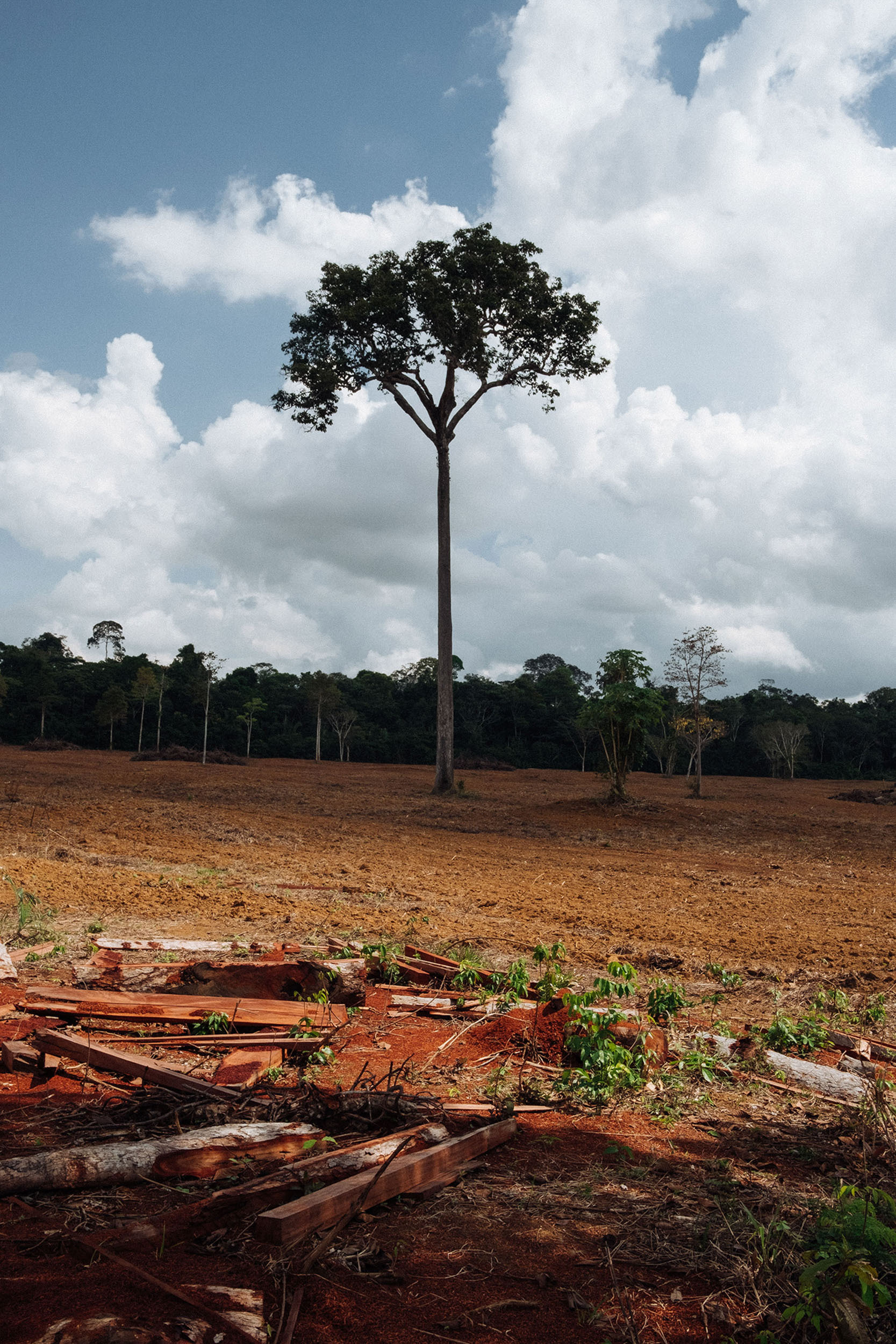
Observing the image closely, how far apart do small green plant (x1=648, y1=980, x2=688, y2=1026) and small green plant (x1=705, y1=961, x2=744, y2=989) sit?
1.18 m

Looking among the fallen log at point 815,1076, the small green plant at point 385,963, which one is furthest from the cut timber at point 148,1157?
the small green plant at point 385,963

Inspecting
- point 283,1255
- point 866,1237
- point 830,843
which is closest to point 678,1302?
point 866,1237

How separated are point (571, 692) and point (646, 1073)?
6129 centimetres

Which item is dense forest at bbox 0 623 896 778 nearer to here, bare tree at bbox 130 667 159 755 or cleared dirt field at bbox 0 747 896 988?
bare tree at bbox 130 667 159 755

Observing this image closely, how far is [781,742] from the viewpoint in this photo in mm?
51312

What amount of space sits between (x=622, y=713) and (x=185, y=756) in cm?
2589

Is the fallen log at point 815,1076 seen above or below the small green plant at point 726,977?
above

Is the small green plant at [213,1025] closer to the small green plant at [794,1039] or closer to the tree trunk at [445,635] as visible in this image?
the small green plant at [794,1039]

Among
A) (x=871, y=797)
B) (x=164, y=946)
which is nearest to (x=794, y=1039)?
(x=164, y=946)

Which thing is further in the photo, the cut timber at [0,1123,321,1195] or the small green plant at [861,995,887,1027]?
the small green plant at [861,995,887,1027]

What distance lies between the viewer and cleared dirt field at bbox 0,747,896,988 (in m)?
8.47

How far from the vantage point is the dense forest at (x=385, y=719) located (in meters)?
52.8

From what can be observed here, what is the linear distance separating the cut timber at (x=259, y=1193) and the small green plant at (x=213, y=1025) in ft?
6.38

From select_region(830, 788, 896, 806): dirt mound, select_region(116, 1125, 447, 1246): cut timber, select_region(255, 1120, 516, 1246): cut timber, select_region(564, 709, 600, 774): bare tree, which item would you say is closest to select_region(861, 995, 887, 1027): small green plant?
select_region(255, 1120, 516, 1246): cut timber
